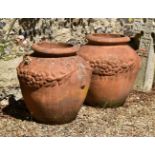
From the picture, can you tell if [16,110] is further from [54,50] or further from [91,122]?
[54,50]

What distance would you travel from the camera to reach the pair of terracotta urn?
14.2 ft

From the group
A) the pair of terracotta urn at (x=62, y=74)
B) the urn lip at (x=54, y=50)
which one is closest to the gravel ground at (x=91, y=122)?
the pair of terracotta urn at (x=62, y=74)

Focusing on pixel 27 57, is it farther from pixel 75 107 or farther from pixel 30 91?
pixel 75 107

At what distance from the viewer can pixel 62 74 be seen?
4.31 metres

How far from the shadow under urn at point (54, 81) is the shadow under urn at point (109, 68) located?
48 cm

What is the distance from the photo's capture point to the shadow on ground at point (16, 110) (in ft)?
15.9

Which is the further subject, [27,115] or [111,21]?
[111,21]

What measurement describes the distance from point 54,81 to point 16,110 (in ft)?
2.98

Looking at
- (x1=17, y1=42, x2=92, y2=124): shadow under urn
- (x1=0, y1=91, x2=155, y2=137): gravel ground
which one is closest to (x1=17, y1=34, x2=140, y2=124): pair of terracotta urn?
(x1=17, y1=42, x2=92, y2=124): shadow under urn

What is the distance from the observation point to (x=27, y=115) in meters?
4.86

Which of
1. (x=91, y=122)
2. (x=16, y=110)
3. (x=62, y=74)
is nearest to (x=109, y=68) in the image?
(x=91, y=122)

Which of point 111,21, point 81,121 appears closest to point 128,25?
point 111,21

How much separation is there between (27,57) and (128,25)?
2183 millimetres

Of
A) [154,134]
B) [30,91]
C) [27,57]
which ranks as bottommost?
[154,134]
